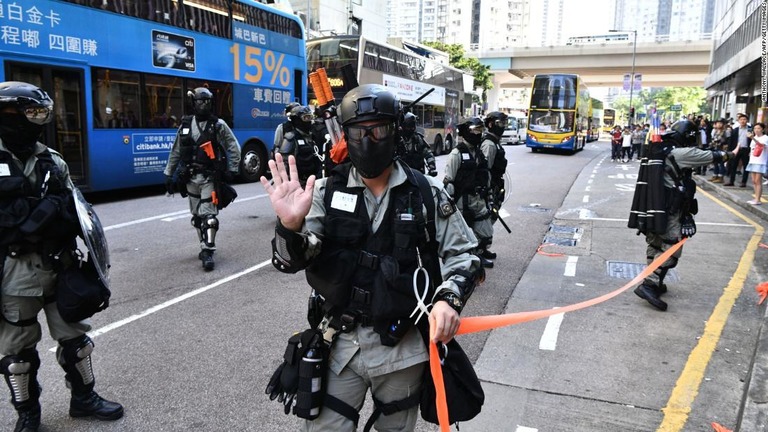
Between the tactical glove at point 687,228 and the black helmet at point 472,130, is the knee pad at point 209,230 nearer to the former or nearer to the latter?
the black helmet at point 472,130

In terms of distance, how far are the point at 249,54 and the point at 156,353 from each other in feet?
35.0

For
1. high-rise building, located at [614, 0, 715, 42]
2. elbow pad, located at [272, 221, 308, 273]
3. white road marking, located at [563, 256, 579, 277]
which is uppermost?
high-rise building, located at [614, 0, 715, 42]

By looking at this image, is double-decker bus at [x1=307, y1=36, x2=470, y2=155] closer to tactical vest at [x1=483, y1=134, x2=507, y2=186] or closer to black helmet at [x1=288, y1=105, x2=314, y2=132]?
black helmet at [x1=288, y1=105, x2=314, y2=132]

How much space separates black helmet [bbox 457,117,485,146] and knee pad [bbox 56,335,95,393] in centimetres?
445

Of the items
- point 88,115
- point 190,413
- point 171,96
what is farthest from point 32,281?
point 171,96

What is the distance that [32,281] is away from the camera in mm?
2982

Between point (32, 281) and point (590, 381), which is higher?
point (32, 281)

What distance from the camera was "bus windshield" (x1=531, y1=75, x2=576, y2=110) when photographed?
91.9 ft

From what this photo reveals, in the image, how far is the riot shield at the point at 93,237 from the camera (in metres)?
2.98

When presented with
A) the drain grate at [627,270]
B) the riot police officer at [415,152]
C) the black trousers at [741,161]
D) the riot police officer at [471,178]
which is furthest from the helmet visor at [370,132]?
the black trousers at [741,161]

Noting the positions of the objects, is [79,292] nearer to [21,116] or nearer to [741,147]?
[21,116]

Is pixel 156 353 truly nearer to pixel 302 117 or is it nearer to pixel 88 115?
pixel 302 117

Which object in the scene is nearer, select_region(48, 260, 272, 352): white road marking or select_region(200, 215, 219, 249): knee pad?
select_region(48, 260, 272, 352): white road marking

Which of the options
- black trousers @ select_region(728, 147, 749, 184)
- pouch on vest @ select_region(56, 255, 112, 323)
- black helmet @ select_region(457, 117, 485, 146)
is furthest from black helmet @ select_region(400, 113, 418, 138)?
black trousers @ select_region(728, 147, 749, 184)
